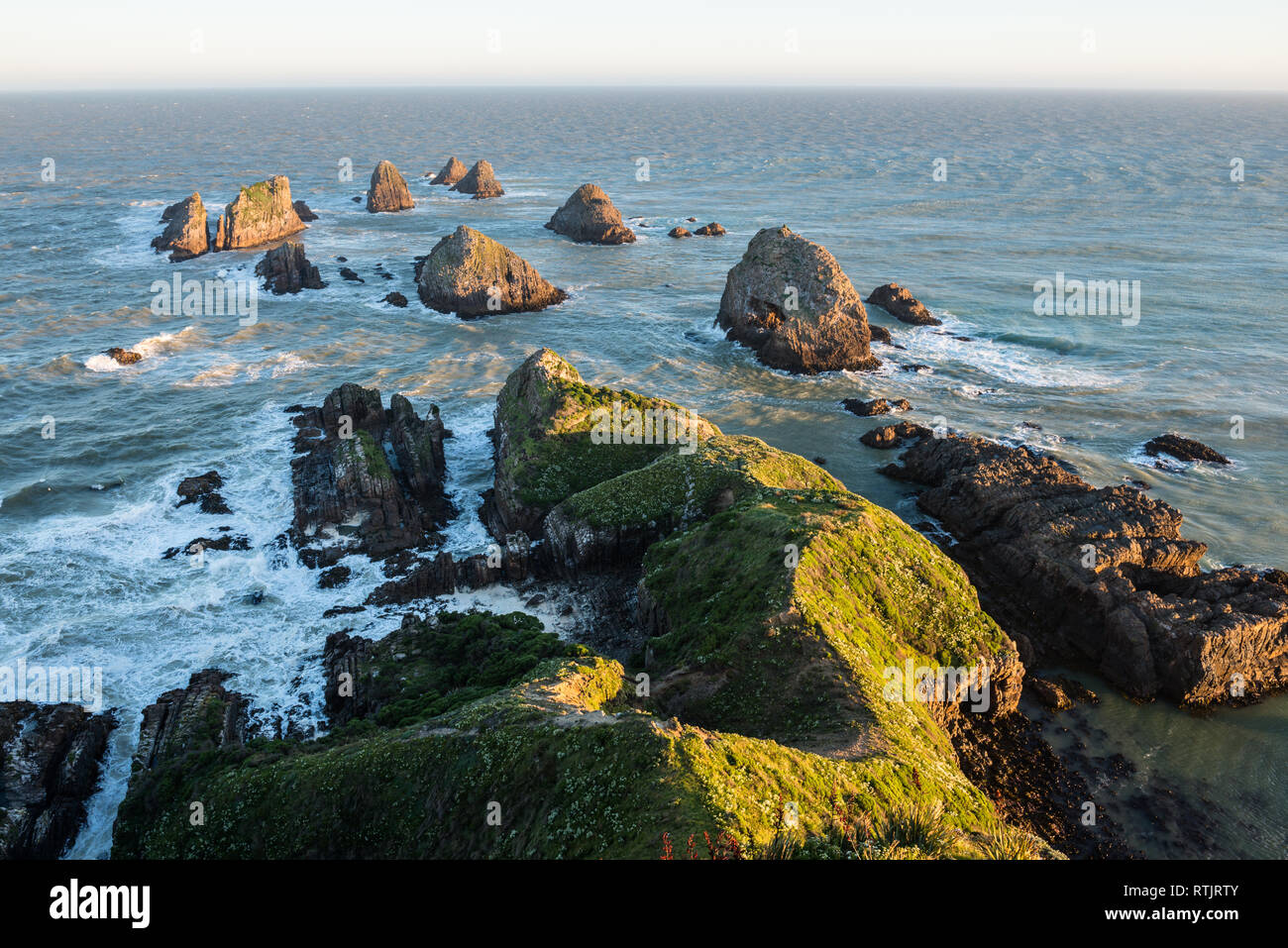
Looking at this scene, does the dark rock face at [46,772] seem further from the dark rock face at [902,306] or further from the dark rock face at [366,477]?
the dark rock face at [902,306]

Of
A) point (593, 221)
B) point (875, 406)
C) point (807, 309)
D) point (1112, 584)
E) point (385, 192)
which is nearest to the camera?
point (1112, 584)

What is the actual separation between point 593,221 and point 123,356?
57880 millimetres

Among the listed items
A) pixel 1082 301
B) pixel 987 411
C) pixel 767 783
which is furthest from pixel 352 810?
pixel 1082 301

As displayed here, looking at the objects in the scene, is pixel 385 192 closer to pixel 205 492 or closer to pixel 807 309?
pixel 807 309

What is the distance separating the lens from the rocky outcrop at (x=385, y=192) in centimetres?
11775

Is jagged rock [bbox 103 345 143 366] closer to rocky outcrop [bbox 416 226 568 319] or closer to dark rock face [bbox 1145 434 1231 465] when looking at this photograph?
rocky outcrop [bbox 416 226 568 319]

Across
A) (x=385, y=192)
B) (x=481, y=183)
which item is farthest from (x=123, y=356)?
(x=481, y=183)

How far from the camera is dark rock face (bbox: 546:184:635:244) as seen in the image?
334ft

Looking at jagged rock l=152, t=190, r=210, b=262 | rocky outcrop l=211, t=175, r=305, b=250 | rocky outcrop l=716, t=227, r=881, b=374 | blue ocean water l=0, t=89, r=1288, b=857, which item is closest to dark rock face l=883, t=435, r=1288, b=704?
blue ocean water l=0, t=89, r=1288, b=857

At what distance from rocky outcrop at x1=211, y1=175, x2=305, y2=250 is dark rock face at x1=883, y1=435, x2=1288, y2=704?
8588cm

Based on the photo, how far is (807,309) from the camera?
206 feet

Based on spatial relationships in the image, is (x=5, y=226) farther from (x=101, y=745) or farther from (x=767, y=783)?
(x=767, y=783)

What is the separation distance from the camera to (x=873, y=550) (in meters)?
30.9
